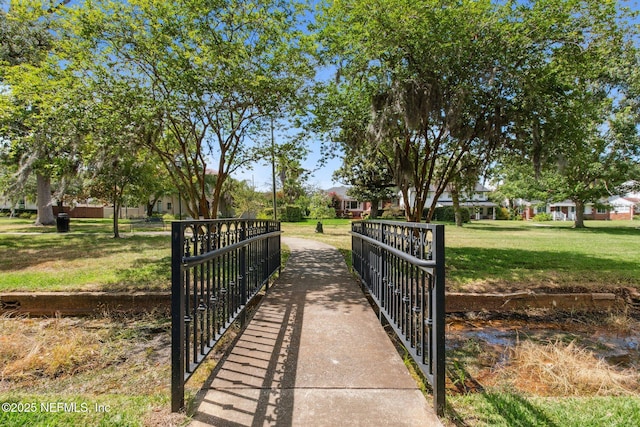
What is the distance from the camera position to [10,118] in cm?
810

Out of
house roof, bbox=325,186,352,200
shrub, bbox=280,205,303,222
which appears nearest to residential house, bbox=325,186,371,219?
house roof, bbox=325,186,352,200

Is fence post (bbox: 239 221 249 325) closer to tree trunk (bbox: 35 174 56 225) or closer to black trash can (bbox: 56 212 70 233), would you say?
black trash can (bbox: 56 212 70 233)

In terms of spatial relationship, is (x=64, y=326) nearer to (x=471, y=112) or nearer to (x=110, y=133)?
(x=110, y=133)

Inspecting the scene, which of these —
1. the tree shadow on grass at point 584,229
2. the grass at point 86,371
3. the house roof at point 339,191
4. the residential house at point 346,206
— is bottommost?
the grass at point 86,371

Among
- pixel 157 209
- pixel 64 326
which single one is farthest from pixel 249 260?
pixel 157 209

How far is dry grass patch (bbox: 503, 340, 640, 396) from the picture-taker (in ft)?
9.45

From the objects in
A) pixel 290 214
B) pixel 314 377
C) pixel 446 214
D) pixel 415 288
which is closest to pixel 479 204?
pixel 446 214

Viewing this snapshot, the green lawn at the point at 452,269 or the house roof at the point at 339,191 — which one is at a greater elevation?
the house roof at the point at 339,191

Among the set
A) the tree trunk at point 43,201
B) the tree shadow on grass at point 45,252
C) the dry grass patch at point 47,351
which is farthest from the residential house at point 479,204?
the dry grass patch at point 47,351

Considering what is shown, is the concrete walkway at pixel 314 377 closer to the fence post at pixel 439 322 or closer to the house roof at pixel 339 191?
the fence post at pixel 439 322

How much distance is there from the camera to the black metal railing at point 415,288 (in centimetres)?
225

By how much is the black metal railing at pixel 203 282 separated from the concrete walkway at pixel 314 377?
0.25 meters

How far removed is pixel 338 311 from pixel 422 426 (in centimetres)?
239

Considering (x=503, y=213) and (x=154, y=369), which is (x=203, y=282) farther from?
(x=503, y=213)
